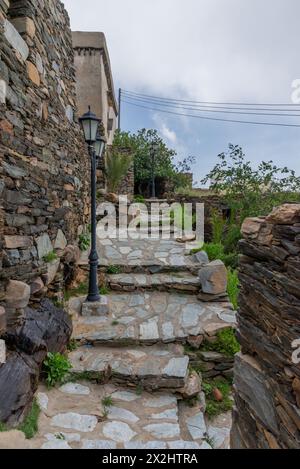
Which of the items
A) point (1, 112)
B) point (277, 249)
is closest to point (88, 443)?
point (277, 249)

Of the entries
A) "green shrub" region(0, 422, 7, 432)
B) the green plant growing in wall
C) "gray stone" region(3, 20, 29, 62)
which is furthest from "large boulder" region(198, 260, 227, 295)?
the green plant growing in wall

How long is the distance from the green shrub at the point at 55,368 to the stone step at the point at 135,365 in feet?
0.33

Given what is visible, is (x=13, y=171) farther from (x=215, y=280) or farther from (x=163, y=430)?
(x=215, y=280)

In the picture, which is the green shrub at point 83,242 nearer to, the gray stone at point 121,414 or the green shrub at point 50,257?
the green shrub at point 50,257

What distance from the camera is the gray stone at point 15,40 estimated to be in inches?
90.8

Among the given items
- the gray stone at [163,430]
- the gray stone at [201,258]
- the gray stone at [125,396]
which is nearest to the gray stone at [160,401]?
the gray stone at [125,396]

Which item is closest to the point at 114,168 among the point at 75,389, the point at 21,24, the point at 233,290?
the point at 233,290

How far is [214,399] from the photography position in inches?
110

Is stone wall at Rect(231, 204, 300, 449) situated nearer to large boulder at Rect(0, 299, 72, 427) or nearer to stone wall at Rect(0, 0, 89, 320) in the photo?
large boulder at Rect(0, 299, 72, 427)

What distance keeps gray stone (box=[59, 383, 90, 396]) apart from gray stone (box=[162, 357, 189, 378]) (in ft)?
2.29

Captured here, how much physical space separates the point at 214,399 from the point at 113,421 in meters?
1.06
